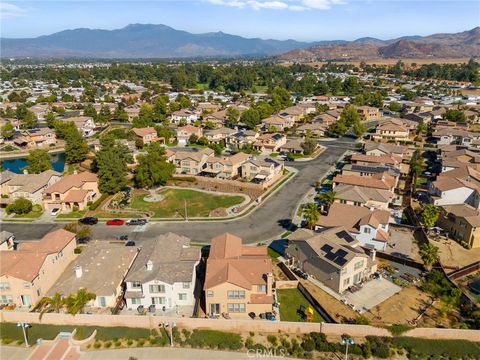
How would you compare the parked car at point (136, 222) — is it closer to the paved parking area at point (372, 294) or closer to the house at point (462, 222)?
the paved parking area at point (372, 294)

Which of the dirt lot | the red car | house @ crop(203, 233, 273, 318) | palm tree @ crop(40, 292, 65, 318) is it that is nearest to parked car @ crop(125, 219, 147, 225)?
the red car

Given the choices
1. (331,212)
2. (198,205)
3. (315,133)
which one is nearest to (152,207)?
(198,205)

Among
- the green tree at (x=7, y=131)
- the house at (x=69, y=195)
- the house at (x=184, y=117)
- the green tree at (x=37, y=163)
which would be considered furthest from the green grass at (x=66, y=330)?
the house at (x=184, y=117)

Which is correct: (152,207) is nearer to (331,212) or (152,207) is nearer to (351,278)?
(331,212)

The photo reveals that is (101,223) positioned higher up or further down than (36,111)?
further down

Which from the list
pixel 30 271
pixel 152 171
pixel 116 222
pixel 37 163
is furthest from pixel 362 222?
pixel 37 163

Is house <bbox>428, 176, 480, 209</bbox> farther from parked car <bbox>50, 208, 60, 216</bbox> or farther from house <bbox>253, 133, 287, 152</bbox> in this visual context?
parked car <bbox>50, 208, 60, 216</bbox>

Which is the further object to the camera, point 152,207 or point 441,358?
point 152,207
